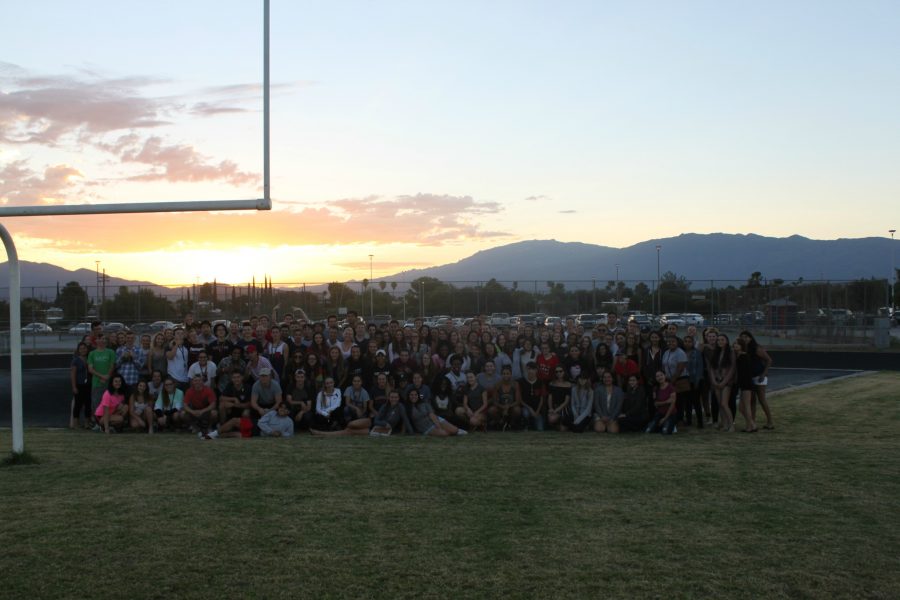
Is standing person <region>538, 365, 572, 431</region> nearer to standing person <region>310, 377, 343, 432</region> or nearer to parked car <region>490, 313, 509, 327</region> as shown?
standing person <region>310, 377, 343, 432</region>

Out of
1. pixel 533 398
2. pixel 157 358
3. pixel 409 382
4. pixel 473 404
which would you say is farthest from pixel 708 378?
pixel 157 358

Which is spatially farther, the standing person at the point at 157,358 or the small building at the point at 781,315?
the small building at the point at 781,315

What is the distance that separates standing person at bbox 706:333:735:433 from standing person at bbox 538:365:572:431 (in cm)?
218

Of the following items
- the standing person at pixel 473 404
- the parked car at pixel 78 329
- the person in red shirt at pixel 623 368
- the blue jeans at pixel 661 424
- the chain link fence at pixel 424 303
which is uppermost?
the chain link fence at pixel 424 303

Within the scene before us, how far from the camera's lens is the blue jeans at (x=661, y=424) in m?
12.0

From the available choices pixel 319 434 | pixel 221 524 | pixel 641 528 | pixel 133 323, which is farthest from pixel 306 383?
pixel 133 323

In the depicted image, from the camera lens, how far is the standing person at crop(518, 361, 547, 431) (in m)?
12.7

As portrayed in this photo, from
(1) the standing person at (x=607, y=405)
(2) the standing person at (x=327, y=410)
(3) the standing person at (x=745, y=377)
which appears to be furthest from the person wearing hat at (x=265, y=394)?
(3) the standing person at (x=745, y=377)

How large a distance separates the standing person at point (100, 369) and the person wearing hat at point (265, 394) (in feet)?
8.80

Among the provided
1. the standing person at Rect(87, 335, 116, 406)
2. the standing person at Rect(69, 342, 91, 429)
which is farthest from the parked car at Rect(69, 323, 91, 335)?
the standing person at Rect(87, 335, 116, 406)

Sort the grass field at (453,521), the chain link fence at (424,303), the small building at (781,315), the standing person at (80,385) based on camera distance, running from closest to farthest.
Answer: the grass field at (453,521)
the standing person at (80,385)
the small building at (781,315)
the chain link fence at (424,303)

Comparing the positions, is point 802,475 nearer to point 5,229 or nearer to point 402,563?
point 402,563

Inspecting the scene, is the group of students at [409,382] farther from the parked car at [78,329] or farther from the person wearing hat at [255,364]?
the parked car at [78,329]

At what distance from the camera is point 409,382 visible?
12492 mm
